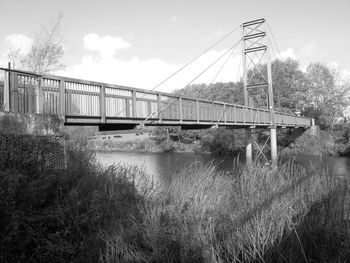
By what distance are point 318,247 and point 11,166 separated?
5.36 meters

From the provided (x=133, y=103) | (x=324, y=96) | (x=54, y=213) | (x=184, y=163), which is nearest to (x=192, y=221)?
(x=54, y=213)

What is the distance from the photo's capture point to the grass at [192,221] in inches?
136

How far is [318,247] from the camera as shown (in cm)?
353

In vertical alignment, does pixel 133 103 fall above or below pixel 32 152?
above

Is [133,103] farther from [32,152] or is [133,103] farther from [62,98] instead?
[32,152]

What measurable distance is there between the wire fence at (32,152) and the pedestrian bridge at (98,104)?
1323 millimetres

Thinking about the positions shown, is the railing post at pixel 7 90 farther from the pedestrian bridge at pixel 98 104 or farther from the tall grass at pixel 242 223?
the tall grass at pixel 242 223

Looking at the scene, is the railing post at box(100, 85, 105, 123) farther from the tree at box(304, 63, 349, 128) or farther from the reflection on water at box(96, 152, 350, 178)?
the tree at box(304, 63, 349, 128)

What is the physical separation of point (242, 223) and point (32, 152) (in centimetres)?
494

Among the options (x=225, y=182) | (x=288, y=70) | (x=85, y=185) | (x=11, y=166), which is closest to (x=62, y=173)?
(x=85, y=185)

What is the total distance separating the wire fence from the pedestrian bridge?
132 centimetres

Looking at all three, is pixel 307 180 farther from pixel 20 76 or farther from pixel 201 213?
pixel 20 76

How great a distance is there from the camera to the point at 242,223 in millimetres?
3605

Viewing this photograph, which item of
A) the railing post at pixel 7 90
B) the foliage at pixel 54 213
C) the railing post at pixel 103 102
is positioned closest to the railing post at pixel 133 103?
the railing post at pixel 103 102
